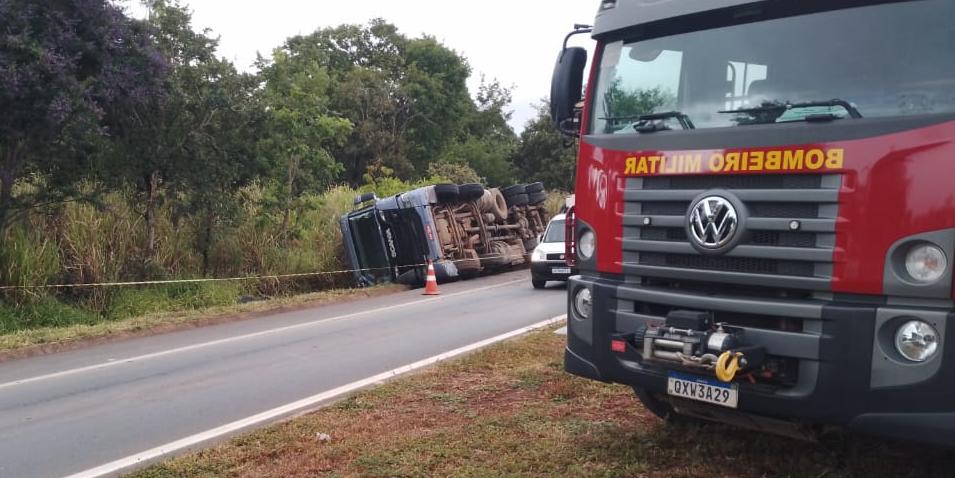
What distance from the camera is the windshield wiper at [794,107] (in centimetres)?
400

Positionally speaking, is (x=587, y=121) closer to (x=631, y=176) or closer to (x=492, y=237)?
(x=631, y=176)

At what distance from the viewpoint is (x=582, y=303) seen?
16.8 feet

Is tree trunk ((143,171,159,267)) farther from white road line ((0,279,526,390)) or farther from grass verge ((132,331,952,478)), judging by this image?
grass verge ((132,331,952,478))

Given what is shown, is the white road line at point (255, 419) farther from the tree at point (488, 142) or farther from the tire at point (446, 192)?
the tree at point (488, 142)

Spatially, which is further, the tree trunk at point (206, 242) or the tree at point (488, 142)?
the tree at point (488, 142)

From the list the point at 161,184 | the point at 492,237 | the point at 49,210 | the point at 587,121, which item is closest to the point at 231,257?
the point at 161,184

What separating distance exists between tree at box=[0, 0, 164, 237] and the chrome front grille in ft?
35.0

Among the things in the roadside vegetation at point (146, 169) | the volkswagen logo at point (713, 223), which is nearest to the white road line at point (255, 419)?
the volkswagen logo at point (713, 223)

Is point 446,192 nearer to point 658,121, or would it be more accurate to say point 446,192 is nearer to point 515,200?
point 515,200

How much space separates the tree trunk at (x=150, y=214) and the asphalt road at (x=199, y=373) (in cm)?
377

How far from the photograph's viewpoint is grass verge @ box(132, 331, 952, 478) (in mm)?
4871

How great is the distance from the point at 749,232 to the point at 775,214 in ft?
0.53

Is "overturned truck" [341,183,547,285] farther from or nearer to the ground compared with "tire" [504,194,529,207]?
nearer to the ground

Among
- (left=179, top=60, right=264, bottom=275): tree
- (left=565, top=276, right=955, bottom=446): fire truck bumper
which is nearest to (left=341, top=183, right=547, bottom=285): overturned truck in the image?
(left=179, top=60, right=264, bottom=275): tree
